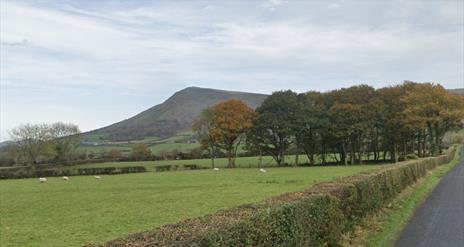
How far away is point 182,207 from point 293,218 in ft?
70.8

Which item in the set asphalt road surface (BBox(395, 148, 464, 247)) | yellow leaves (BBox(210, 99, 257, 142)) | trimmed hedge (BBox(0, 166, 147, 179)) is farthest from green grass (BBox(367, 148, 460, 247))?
trimmed hedge (BBox(0, 166, 147, 179))

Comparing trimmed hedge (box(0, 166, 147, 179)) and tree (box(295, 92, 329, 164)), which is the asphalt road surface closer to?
tree (box(295, 92, 329, 164))

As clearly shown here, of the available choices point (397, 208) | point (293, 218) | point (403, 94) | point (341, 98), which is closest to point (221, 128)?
point (341, 98)

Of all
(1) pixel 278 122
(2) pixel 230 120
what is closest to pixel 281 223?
(1) pixel 278 122

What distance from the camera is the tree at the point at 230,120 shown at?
8969 centimetres

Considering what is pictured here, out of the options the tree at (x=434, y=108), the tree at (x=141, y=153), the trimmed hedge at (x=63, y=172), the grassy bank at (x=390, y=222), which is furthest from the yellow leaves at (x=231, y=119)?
the grassy bank at (x=390, y=222)

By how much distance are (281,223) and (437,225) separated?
922 cm

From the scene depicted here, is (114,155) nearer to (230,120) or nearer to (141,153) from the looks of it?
(141,153)

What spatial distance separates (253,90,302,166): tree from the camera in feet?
288

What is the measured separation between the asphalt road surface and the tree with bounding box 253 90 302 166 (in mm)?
63991

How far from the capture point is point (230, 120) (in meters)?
89.5

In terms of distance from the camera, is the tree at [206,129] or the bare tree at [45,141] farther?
the bare tree at [45,141]

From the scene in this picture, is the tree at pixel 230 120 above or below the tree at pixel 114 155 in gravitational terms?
above

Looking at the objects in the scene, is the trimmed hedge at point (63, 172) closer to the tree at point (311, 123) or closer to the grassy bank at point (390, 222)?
the tree at point (311, 123)
